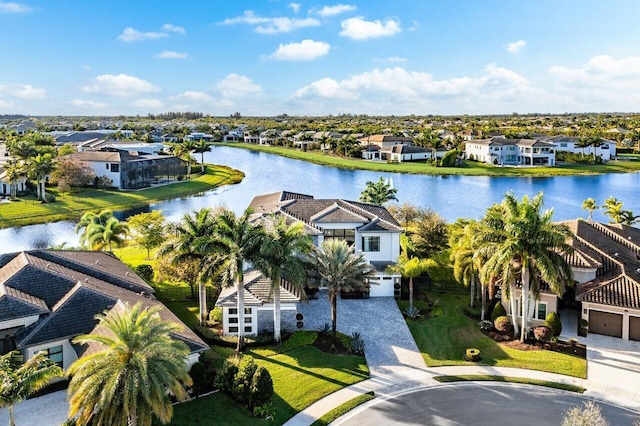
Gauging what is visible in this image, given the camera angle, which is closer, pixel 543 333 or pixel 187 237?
pixel 543 333

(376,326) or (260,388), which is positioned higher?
(260,388)

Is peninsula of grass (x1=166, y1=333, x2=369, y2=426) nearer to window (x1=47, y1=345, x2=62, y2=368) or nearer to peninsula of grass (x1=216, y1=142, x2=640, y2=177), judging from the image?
window (x1=47, y1=345, x2=62, y2=368)

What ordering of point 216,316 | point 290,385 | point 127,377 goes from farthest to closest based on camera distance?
1. point 216,316
2. point 290,385
3. point 127,377

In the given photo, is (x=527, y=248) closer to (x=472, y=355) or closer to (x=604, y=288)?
(x=604, y=288)

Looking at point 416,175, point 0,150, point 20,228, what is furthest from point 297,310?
point 0,150

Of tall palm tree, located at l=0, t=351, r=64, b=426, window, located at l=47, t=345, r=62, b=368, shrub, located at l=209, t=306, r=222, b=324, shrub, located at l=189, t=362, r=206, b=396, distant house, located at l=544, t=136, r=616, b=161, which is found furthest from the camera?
distant house, located at l=544, t=136, r=616, b=161

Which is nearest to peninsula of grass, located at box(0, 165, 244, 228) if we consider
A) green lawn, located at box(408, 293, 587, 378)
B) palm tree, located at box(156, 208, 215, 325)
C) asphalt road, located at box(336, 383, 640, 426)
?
palm tree, located at box(156, 208, 215, 325)

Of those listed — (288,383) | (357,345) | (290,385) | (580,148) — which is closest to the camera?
(290,385)

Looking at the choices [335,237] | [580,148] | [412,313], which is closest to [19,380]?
[412,313]
